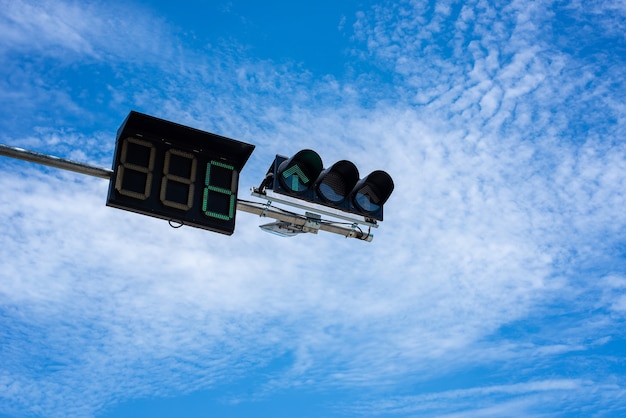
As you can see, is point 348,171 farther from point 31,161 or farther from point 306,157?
point 31,161

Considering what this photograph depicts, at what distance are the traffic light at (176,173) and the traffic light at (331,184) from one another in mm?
718

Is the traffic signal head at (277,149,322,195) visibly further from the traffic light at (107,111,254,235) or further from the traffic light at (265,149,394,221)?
the traffic light at (107,111,254,235)

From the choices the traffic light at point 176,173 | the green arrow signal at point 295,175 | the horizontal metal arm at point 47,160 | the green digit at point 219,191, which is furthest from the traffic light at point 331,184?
the horizontal metal arm at point 47,160

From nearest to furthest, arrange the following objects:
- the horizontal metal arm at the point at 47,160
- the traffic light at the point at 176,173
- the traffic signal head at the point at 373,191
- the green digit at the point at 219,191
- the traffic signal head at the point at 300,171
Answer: the horizontal metal arm at the point at 47,160 → the traffic light at the point at 176,173 → the traffic signal head at the point at 300,171 → the green digit at the point at 219,191 → the traffic signal head at the point at 373,191

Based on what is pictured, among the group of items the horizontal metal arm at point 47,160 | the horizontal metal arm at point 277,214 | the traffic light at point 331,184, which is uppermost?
the traffic light at point 331,184

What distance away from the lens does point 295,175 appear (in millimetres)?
10969

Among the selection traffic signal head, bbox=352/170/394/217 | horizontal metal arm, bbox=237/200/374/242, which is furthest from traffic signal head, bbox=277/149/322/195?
traffic signal head, bbox=352/170/394/217

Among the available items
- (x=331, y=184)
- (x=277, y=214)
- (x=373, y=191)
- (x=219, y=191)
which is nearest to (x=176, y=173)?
(x=219, y=191)

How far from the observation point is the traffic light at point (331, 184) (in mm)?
10914

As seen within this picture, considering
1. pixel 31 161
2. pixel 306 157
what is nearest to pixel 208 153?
pixel 306 157

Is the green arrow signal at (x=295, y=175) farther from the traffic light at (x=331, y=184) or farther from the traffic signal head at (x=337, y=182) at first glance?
the traffic signal head at (x=337, y=182)

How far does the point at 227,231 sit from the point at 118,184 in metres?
1.69

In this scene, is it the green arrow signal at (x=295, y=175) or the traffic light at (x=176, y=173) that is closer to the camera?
the traffic light at (x=176, y=173)

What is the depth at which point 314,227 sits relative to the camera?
11234 mm
